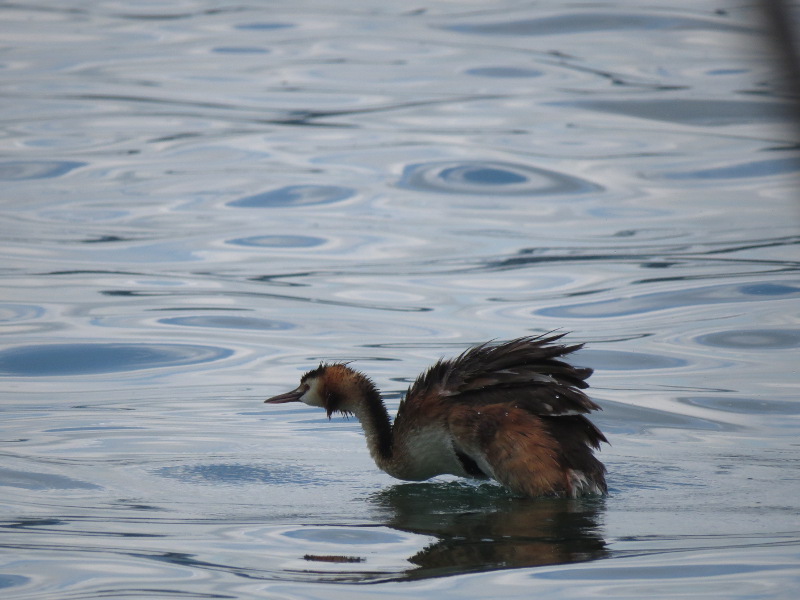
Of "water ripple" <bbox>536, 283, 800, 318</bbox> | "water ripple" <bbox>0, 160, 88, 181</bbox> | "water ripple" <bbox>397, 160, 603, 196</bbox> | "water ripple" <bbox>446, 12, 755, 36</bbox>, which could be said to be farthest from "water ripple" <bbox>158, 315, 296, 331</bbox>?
"water ripple" <bbox>446, 12, 755, 36</bbox>

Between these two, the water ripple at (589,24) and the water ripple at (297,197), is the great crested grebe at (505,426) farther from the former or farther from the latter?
the water ripple at (589,24)

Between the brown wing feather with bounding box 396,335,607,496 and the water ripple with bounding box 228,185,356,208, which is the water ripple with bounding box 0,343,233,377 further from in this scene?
the water ripple with bounding box 228,185,356,208

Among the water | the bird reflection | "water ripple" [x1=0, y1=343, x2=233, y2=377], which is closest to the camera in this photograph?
the bird reflection

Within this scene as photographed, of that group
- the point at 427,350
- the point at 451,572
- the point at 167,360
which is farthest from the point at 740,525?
the point at 167,360

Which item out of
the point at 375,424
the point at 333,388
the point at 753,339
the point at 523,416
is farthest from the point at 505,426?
the point at 753,339

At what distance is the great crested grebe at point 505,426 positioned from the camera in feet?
21.9

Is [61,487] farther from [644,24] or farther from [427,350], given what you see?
[644,24]

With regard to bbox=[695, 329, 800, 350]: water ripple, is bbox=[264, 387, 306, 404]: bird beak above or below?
above

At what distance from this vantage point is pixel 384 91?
20.9 meters

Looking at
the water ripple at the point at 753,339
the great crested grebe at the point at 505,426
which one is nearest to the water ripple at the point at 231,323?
the water ripple at the point at 753,339

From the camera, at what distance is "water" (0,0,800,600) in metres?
5.84

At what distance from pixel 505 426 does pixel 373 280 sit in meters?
6.47

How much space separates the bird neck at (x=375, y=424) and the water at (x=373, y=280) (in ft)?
0.72

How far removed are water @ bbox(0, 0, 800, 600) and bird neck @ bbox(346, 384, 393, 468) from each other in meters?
0.22
